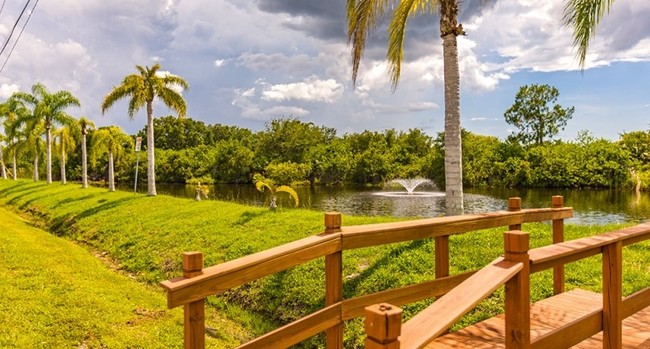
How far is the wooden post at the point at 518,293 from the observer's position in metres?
2.52

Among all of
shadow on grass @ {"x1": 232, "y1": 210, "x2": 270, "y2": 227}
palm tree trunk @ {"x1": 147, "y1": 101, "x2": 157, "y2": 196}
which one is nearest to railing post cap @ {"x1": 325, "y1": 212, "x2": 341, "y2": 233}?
shadow on grass @ {"x1": 232, "y1": 210, "x2": 270, "y2": 227}

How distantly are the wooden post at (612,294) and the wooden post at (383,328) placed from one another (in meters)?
2.42

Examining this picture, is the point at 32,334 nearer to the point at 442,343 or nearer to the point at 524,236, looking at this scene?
the point at 442,343

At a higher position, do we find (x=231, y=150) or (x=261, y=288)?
(x=231, y=150)

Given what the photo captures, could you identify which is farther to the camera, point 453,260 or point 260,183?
point 260,183

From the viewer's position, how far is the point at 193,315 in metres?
2.75

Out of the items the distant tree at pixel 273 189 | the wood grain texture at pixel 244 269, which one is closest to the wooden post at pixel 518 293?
the wood grain texture at pixel 244 269

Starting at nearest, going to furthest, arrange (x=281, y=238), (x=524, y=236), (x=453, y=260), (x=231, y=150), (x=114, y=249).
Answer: (x=524, y=236), (x=453, y=260), (x=281, y=238), (x=114, y=249), (x=231, y=150)

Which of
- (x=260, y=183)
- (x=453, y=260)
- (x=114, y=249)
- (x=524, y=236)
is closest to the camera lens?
(x=524, y=236)

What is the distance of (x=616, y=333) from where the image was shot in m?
3.47

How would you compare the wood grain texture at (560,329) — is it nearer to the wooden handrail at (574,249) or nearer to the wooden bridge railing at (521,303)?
the wooden bridge railing at (521,303)

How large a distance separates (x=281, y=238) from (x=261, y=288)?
2.45 m

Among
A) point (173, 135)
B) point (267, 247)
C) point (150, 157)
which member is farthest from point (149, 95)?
point (173, 135)

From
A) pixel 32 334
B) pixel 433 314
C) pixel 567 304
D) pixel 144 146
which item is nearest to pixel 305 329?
pixel 433 314
